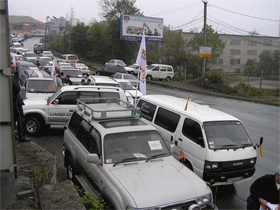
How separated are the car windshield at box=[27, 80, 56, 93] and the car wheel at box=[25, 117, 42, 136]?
9.91 feet

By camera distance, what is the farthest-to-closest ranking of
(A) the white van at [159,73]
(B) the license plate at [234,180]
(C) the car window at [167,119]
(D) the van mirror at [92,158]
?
(A) the white van at [159,73] → (C) the car window at [167,119] → (B) the license plate at [234,180] → (D) the van mirror at [92,158]

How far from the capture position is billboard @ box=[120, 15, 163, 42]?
43.6 meters

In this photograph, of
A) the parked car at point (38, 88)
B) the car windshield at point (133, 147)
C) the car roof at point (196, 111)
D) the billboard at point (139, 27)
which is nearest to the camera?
the car windshield at point (133, 147)

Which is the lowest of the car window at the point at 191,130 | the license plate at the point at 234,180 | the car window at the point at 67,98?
the license plate at the point at 234,180

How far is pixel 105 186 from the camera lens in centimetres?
456

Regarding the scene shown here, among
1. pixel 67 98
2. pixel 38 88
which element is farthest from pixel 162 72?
pixel 67 98

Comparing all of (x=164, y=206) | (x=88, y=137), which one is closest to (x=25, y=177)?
(x=88, y=137)

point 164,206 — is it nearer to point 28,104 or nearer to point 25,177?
point 25,177

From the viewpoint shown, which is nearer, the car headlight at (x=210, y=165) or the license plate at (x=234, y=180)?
the car headlight at (x=210, y=165)

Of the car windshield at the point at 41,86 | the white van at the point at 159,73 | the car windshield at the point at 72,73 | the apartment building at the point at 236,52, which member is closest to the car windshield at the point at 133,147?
the car windshield at the point at 41,86

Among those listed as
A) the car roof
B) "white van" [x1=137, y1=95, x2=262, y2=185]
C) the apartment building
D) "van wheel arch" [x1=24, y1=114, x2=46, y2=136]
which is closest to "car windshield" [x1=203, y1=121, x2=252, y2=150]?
"white van" [x1=137, y1=95, x2=262, y2=185]

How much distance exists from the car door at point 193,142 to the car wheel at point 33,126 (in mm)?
5583

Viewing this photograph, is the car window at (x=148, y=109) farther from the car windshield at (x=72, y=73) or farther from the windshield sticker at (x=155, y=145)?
the car windshield at (x=72, y=73)

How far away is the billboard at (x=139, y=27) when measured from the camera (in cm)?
4362
